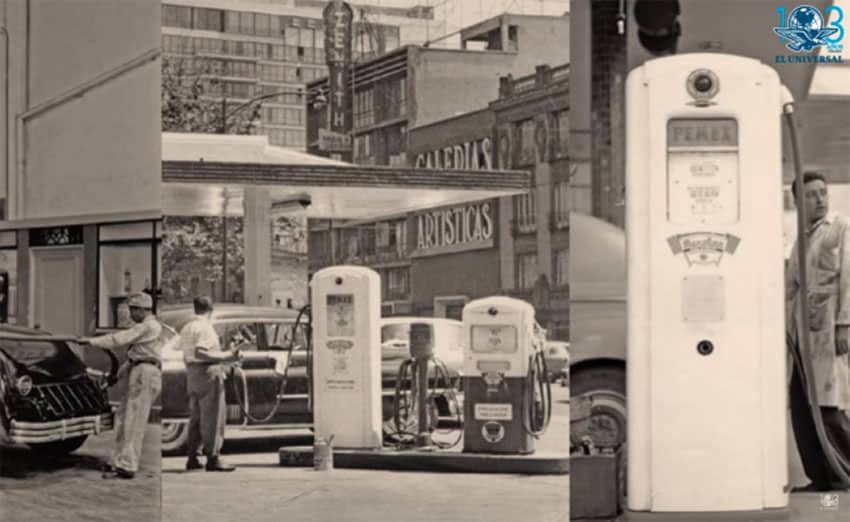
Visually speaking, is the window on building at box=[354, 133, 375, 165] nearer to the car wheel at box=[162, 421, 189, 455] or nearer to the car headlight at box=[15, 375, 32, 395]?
the car wheel at box=[162, 421, 189, 455]

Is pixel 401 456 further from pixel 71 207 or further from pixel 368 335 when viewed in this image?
pixel 71 207

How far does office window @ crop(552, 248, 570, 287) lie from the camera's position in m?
6.83

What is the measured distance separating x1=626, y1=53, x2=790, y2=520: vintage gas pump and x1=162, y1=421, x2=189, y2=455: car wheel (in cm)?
209

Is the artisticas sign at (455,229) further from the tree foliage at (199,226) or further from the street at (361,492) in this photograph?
the street at (361,492)

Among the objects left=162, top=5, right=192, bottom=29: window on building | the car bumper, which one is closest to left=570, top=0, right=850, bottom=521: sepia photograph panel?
left=162, top=5, right=192, bottom=29: window on building

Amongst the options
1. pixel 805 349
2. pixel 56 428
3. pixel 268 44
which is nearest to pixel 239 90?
pixel 268 44

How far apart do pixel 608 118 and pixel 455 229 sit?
2.96 ft

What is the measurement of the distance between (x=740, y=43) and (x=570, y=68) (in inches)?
31.7

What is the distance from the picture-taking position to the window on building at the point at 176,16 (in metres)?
6.75

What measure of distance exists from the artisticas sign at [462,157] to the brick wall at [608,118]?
517 mm

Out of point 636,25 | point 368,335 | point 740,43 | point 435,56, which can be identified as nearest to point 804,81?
point 740,43

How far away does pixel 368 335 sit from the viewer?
6898mm

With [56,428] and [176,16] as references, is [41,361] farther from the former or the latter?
[176,16]

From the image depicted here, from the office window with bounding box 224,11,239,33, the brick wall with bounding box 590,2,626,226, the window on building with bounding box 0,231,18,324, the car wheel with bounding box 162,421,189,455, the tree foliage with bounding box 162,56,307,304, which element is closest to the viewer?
the tree foliage with bounding box 162,56,307,304
